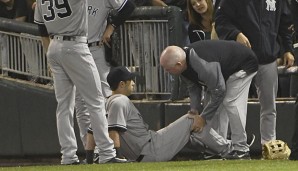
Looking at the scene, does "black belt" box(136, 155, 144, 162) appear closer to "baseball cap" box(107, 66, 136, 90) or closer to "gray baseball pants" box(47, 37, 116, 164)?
"gray baseball pants" box(47, 37, 116, 164)

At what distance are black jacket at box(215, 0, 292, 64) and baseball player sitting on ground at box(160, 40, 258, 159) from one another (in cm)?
36

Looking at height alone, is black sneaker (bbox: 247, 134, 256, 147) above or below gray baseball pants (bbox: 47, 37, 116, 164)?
below

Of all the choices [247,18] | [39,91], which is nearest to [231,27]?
[247,18]

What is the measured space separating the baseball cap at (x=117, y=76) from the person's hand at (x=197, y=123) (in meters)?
0.79

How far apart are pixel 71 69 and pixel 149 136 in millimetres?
1275

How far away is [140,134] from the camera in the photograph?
13594 mm

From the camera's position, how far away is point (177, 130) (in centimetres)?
1353

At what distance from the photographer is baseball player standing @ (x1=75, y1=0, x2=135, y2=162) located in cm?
1374

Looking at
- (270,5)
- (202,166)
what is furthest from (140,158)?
(270,5)

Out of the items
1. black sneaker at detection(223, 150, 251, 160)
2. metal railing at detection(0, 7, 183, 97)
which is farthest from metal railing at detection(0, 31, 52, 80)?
black sneaker at detection(223, 150, 251, 160)

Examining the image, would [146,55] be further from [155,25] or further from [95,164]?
[95,164]

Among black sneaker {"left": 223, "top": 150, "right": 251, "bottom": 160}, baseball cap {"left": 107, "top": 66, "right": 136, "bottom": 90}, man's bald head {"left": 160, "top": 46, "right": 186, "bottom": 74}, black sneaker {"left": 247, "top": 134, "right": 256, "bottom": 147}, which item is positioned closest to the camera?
man's bald head {"left": 160, "top": 46, "right": 186, "bottom": 74}

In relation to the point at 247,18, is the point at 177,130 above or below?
below

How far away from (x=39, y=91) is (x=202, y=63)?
3.84 metres
